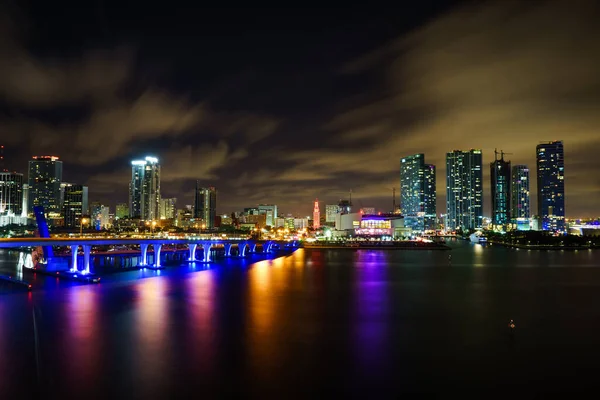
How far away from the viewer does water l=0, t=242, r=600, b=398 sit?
1681 cm

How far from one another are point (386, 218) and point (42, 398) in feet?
432

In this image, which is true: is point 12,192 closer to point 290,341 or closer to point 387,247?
point 387,247

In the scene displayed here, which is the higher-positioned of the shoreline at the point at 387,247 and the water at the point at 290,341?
the water at the point at 290,341

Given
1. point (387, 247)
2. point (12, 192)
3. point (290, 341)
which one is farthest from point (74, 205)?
point (290, 341)

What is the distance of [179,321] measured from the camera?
2681 centimetres

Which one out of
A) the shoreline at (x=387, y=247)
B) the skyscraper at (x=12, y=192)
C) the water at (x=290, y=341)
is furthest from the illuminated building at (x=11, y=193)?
the water at (x=290, y=341)

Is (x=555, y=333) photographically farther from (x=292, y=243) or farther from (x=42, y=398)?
(x=292, y=243)

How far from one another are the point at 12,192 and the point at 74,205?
80.7 ft

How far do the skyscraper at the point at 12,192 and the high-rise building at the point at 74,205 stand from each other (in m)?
17.1

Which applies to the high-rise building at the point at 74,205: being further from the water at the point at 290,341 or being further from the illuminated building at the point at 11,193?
A: the water at the point at 290,341

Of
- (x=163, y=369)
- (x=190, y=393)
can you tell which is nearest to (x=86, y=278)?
(x=163, y=369)

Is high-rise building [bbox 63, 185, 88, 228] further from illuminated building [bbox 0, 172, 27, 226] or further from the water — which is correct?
the water

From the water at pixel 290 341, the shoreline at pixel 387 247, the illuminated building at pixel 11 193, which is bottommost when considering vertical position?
the shoreline at pixel 387 247

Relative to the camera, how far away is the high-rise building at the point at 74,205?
172 metres
